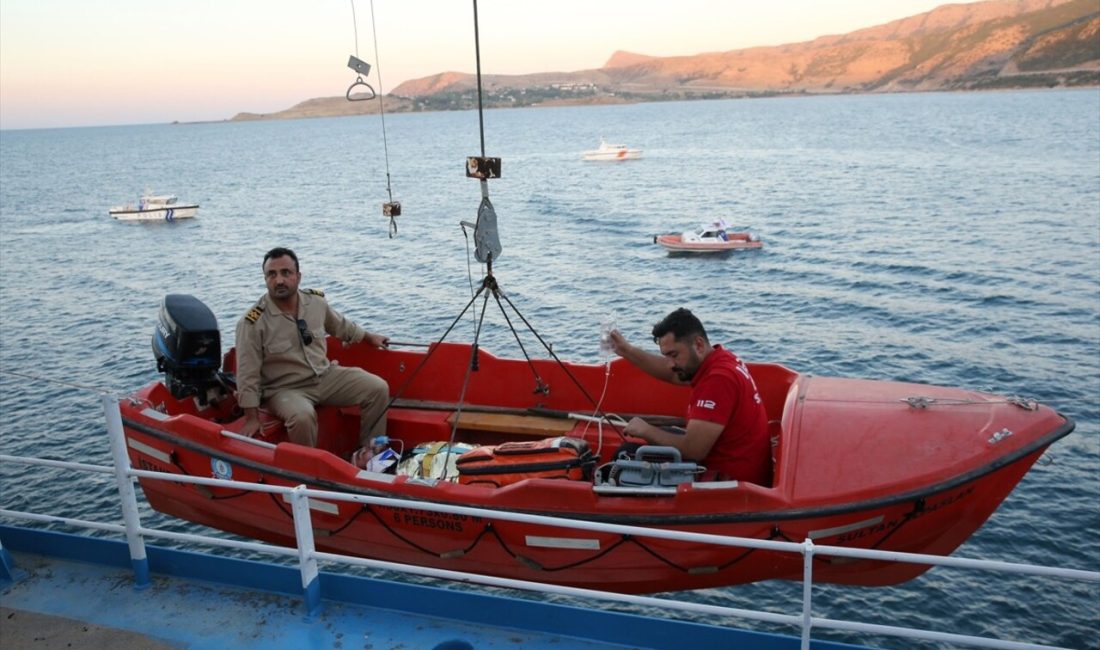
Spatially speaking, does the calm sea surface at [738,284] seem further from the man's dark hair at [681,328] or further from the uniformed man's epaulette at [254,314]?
the man's dark hair at [681,328]

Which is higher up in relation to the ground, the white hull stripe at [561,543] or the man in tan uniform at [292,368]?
the man in tan uniform at [292,368]

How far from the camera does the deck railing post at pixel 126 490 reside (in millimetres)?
4082

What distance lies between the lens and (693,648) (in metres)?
3.81

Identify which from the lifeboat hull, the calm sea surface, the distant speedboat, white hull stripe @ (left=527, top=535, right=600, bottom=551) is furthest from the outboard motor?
the distant speedboat

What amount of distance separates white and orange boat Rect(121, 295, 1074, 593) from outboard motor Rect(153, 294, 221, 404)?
0.06 feet

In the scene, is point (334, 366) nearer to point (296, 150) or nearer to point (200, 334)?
point (200, 334)

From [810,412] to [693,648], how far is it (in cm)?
282

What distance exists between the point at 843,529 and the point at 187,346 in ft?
18.3

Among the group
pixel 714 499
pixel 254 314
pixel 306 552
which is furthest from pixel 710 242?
pixel 306 552

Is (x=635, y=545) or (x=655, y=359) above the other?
(x=655, y=359)

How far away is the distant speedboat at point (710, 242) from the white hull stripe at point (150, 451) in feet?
77.4

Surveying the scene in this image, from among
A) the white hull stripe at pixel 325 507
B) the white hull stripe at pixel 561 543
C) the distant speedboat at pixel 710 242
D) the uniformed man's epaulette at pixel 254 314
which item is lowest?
the distant speedboat at pixel 710 242

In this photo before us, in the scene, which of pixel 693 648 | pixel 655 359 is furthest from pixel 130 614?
pixel 655 359

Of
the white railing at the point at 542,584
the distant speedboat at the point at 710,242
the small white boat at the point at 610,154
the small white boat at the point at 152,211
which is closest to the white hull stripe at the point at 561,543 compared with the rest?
the white railing at the point at 542,584
